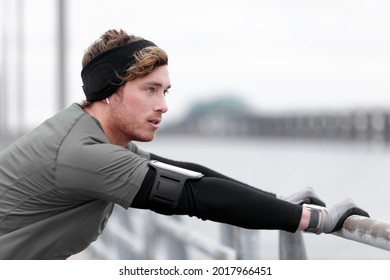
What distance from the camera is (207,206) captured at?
3.46m

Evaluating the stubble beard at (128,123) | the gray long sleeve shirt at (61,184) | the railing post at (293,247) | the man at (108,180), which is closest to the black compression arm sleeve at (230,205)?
the man at (108,180)

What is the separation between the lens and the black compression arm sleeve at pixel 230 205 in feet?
11.3

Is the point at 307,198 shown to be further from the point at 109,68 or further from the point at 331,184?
the point at 331,184

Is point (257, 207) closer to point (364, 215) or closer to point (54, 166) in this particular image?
point (364, 215)

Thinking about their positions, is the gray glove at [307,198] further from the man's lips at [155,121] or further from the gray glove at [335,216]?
the man's lips at [155,121]

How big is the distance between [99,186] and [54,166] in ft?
0.63

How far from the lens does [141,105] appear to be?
376cm

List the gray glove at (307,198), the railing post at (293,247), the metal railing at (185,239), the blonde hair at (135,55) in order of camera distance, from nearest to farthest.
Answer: the metal railing at (185,239), the blonde hair at (135,55), the gray glove at (307,198), the railing post at (293,247)

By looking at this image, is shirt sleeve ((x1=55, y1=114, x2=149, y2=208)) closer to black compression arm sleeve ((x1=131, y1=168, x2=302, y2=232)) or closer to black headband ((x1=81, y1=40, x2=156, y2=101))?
black compression arm sleeve ((x1=131, y1=168, x2=302, y2=232))

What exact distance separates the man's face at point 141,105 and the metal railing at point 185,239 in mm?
798

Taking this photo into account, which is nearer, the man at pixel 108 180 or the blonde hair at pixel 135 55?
the man at pixel 108 180

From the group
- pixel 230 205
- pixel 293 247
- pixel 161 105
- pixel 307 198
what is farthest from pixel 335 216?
pixel 161 105

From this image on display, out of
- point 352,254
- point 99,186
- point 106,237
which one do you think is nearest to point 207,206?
point 99,186

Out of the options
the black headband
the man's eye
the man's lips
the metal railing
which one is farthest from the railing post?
the black headband
